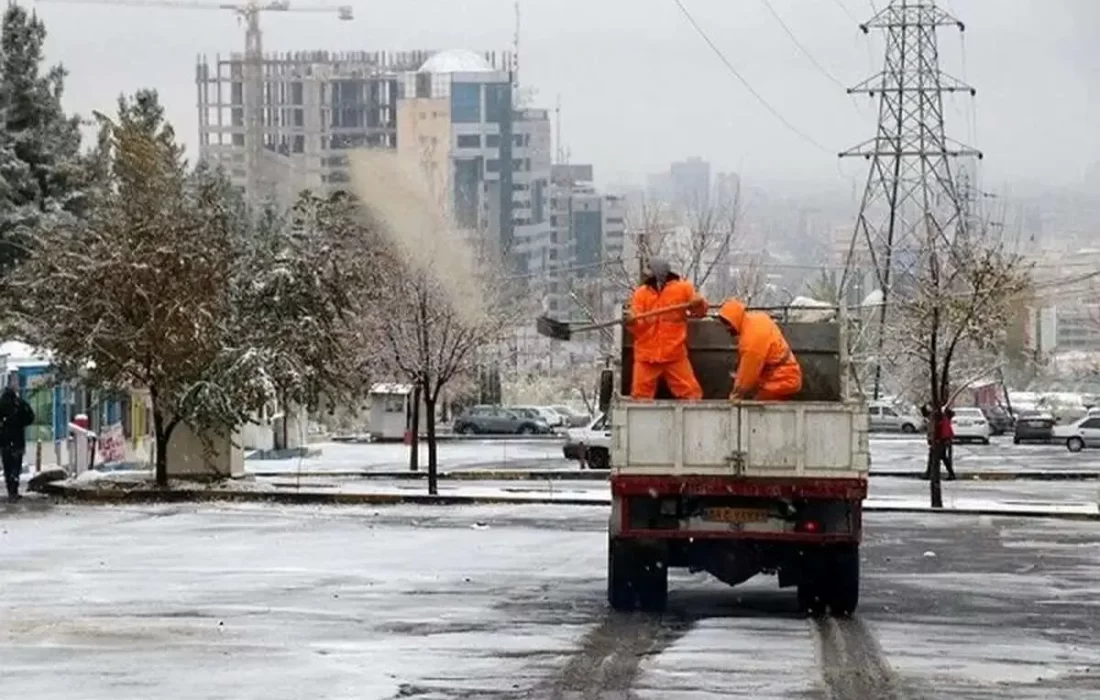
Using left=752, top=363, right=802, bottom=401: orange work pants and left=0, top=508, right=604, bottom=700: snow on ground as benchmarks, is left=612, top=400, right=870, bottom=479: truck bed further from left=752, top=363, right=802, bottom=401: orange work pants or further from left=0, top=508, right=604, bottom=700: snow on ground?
left=0, top=508, right=604, bottom=700: snow on ground

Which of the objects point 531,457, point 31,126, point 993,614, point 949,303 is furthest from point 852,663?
point 31,126

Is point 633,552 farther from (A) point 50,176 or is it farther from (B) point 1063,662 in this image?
(A) point 50,176

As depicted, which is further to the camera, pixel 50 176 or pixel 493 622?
pixel 50 176

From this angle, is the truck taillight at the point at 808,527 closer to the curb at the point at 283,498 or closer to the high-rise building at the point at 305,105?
the curb at the point at 283,498

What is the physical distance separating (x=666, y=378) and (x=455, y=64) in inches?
6497

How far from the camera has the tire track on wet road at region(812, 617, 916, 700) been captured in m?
12.4

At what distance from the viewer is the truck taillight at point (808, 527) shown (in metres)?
17.1

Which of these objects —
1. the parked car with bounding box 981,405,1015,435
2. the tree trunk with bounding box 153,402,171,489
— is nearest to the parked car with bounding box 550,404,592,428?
the parked car with bounding box 981,405,1015,435

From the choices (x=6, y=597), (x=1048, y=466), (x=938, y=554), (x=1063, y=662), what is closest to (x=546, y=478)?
(x=1048, y=466)

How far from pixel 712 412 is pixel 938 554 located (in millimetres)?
9040

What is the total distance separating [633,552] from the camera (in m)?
17.3

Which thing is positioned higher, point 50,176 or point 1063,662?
point 50,176

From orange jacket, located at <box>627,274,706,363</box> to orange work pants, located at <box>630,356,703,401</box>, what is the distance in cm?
5

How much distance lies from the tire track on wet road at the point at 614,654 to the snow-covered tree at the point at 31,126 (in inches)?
1913
